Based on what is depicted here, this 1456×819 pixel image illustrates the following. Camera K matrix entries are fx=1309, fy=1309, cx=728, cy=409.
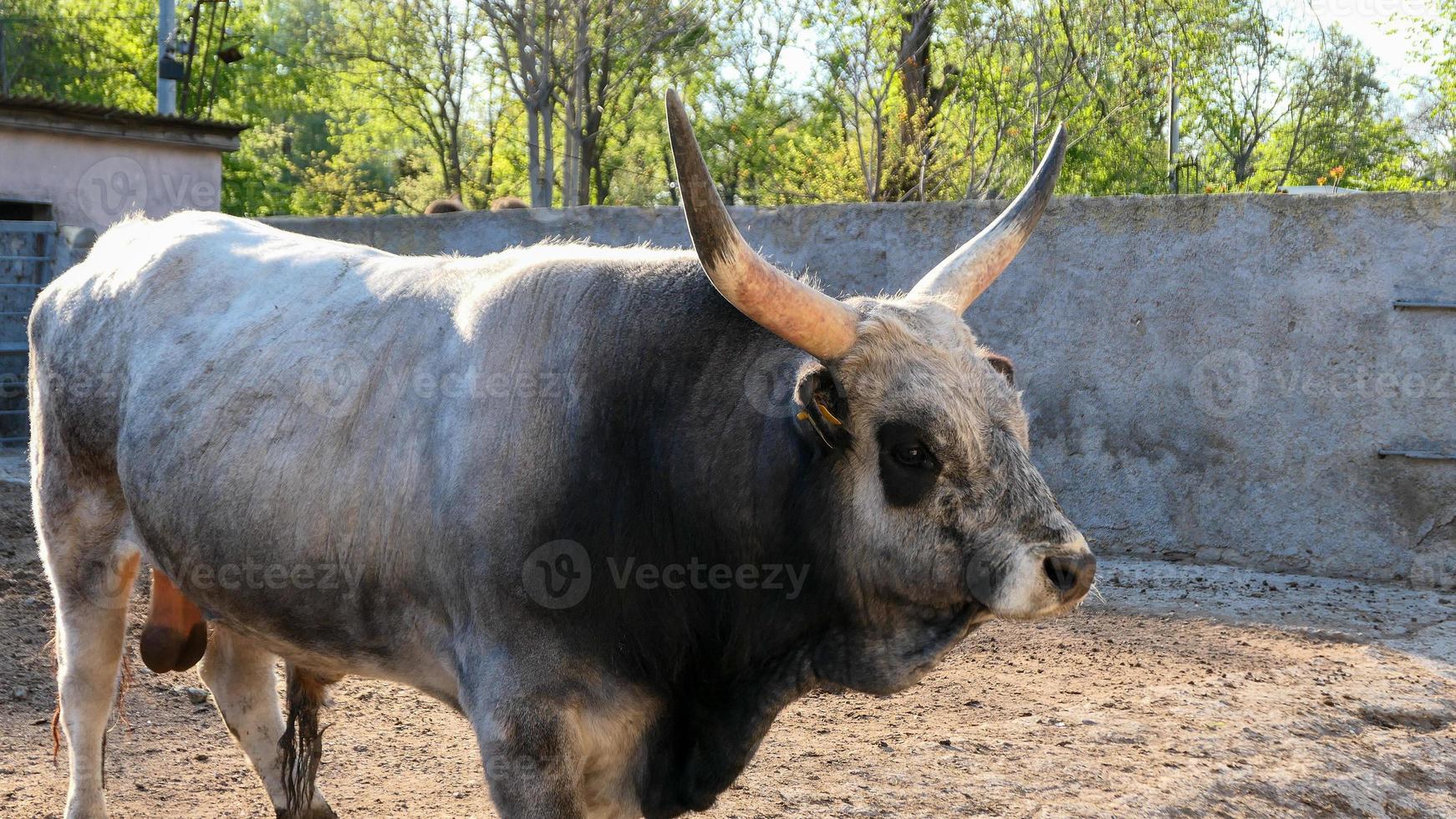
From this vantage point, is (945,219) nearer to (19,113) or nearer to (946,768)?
(946,768)

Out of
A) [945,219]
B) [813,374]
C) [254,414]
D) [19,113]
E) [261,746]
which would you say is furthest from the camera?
[19,113]

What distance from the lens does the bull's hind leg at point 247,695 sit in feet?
13.9

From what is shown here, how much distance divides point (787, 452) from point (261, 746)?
7.74 ft

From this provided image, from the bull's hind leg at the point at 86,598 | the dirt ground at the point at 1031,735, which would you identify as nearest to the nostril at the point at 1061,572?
the dirt ground at the point at 1031,735

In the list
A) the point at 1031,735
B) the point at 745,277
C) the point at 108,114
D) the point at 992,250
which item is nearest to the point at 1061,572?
the point at 745,277

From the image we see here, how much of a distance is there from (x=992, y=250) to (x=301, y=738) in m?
2.53

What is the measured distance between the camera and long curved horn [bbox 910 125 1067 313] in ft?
10.9

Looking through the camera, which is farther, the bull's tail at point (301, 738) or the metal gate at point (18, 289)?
the metal gate at point (18, 289)

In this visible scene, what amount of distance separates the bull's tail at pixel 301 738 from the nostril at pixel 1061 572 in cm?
235

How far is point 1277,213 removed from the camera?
7.52 m

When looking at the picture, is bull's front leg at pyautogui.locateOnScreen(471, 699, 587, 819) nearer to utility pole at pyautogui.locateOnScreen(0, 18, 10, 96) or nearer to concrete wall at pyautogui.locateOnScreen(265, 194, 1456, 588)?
concrete wall at pyautogui.locateOnScreen(265, 194, 1456, 588)

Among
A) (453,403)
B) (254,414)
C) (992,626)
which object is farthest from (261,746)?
(992,626)

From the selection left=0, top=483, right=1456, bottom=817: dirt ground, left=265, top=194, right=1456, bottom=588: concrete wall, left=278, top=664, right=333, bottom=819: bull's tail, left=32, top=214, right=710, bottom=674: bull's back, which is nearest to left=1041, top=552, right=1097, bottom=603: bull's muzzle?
left=32, top=214, right=710, bottom=674: bull's back

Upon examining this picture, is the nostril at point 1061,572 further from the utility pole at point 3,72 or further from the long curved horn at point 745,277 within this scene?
the utility pole at point 3,72
